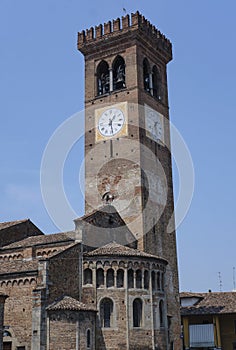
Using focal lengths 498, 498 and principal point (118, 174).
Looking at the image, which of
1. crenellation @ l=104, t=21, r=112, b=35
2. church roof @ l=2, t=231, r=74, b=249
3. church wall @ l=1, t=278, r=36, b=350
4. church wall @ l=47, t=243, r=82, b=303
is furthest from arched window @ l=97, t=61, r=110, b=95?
church wall @ l=1, t=278, r=36, b=350

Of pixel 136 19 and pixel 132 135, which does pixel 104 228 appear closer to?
pixel 132 135

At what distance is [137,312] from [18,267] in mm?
7059

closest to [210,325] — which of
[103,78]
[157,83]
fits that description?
[157,83]

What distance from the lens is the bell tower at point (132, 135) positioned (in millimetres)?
33906

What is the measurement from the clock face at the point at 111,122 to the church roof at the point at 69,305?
13.5 meters

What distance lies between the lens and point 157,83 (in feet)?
130

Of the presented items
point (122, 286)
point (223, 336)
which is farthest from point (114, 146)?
point (223, 336)

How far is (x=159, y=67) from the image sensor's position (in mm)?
40312

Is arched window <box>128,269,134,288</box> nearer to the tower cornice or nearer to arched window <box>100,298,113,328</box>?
arched window <box>100,298,113,328</box>

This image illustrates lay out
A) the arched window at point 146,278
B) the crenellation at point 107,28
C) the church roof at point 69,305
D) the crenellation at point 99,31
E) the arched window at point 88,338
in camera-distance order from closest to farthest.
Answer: the church roof at point 69,305, the arched window at point 88,338, the arched window at point 146,278, the crenellation at point 107,28, the crenellation at point 99,31

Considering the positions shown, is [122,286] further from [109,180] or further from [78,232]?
[109,180]

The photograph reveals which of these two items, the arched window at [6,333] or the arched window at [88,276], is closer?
the arched window at [6,333]

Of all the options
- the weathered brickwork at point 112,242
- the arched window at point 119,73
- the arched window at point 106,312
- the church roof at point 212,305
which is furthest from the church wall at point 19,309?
the arched window at point 119,73

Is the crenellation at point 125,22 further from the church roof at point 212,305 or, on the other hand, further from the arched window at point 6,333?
the arched window at point 6,333
